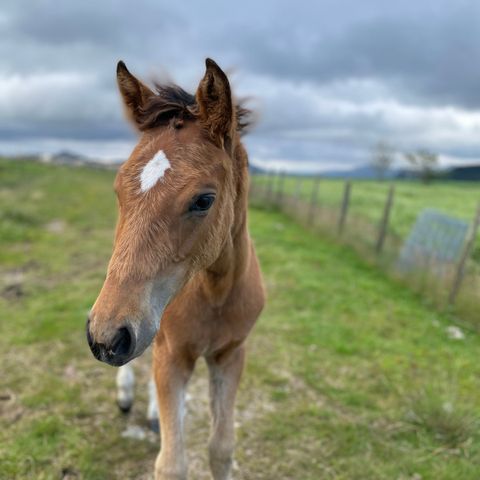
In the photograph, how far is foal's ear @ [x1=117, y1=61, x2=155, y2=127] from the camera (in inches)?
91.7

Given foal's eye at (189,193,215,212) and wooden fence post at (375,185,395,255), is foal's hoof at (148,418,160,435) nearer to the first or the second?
foal's eye at (189,193,215,212)

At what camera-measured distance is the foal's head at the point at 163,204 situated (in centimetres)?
174

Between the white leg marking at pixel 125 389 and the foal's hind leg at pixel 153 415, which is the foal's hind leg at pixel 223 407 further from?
the white leg marking at pixel 125 389

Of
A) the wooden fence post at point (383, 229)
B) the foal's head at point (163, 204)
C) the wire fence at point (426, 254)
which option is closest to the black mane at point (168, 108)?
the foal's head at point (163, 204)

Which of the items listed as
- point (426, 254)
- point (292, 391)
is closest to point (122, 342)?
point (292, 391)

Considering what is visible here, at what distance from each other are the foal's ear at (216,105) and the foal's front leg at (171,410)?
4.70 feet

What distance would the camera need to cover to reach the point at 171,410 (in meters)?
2.75

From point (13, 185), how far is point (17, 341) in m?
24.4

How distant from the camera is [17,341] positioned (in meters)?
5.48

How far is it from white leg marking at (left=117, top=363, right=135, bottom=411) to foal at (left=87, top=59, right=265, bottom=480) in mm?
1346

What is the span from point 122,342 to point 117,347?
0.08 feet

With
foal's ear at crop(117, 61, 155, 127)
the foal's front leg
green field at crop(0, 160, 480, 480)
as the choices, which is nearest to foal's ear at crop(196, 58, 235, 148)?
foal's ear at crop(117, 61, 155, 127)

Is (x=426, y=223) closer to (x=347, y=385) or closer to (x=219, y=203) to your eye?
(x=347, y=385)

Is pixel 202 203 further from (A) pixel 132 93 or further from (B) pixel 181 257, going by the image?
(A) pixel 132 93
